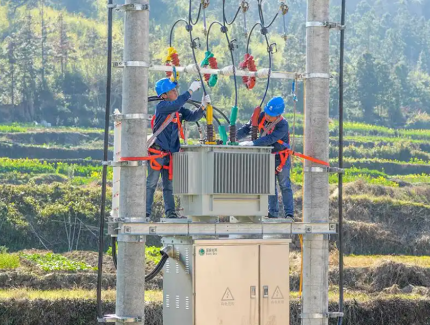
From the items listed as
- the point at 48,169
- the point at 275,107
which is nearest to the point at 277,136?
the point at 275,107

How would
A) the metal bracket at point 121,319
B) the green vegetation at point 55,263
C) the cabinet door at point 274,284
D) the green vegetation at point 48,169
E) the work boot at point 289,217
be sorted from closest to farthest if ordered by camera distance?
1. the metal bracket at point 121,319
2. the cabinet door at point 274,284
3. the work boot at point 289,217
4. the green vegetation at point 55,263
5. the green vegetation at point 48,169

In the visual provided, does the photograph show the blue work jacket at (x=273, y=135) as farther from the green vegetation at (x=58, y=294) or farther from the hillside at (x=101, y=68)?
the hillside at (x=101, y=68)

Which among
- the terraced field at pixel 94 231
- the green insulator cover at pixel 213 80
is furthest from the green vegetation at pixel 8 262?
the green insulator cover at pixel 213 80

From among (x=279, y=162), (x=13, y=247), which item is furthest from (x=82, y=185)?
(x=279, y=162)

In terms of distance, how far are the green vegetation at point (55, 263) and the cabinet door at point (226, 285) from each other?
1204cm

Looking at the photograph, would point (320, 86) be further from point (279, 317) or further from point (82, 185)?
point (82, 185)

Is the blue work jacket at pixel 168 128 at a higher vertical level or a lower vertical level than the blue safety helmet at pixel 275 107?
lower

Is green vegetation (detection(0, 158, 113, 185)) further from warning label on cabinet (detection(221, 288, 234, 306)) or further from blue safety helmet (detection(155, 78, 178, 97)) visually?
warning label on cabinet (detection(221, 288, 234, 306))

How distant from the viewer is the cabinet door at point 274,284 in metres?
8.06

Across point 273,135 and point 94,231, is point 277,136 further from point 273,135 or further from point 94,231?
point 94,231

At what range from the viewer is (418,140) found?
48.9 meters

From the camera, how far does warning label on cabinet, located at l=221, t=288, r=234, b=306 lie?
789cm

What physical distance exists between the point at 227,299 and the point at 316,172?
4.65ft

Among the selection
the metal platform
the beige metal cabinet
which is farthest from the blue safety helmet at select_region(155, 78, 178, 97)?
the beige metal cabinet
